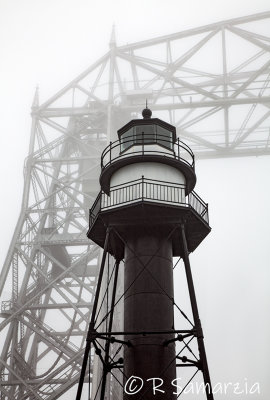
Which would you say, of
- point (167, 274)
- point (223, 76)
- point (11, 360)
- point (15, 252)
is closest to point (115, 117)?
point (223, 76)

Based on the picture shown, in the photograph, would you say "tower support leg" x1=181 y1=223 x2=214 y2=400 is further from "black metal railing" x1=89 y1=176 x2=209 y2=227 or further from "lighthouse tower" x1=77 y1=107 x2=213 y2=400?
"black metal railing" x1=89 y1=176 x2=209 y2=227

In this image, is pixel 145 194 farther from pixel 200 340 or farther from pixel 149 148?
pixel 200 340

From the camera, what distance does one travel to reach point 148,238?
14750mm

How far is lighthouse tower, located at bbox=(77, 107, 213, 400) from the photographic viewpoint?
43.8ft

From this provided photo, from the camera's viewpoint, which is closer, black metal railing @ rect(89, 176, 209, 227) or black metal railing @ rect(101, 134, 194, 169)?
black metal railing @ rect(89, 176, 209, 227)

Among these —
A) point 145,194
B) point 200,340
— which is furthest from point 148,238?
point 200,340

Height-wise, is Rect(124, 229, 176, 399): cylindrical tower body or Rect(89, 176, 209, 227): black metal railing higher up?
Rect(89, 176, 209, 227): black metal railing

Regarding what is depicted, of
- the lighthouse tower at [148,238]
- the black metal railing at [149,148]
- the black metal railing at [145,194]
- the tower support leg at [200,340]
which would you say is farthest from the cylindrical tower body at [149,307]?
the black metal railing at [149,148]

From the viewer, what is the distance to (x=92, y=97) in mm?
28828

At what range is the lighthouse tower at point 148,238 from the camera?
43.8 feet

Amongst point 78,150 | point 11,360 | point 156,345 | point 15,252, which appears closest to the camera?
point 156,345

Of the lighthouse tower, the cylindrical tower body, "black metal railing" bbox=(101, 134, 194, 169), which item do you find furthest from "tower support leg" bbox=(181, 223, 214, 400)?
"black metal railing" bbox=(101, 134, 194, 169)

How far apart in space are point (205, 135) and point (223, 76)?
3.71m

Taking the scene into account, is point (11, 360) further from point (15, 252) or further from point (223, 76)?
point (223, 76)
